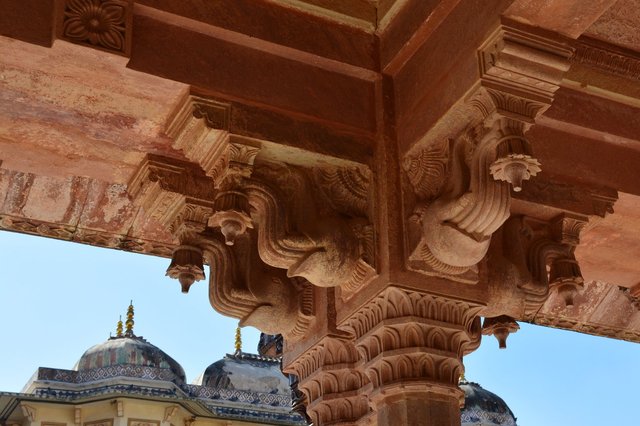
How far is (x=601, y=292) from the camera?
8.21m

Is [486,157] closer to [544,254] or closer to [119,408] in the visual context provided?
[544,254]

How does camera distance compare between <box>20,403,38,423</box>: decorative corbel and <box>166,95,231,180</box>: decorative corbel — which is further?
<box>20,403,38,423</box>: decorative corbel

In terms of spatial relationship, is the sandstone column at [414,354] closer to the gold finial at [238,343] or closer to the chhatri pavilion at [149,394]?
the chhatri pavilion at [149,394]

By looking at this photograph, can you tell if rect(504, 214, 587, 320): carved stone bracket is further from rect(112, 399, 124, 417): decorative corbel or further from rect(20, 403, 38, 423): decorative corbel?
rect(20, 403, 38, 423): decorative corbel

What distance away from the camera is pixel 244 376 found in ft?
70.5

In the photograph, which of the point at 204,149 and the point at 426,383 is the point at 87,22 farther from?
the point at 426,383

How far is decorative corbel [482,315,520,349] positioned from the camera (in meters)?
6.57

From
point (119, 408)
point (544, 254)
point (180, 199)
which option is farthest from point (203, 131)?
point (119, 408)

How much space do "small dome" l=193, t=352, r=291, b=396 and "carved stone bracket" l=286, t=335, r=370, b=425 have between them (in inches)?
595

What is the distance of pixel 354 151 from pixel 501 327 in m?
1.62

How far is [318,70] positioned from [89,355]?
631 inches

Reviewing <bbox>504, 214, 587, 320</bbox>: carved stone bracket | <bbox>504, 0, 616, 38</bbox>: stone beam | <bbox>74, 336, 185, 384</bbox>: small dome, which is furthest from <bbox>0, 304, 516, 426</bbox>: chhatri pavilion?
<bbox>504, 0, 616, 38</bbox>: stone beam

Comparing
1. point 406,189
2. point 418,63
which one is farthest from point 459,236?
point 418,63

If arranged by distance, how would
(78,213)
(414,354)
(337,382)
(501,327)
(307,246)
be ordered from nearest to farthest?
(414,354) < (307,246) < (337,382) < (501,327) < (78,213)
